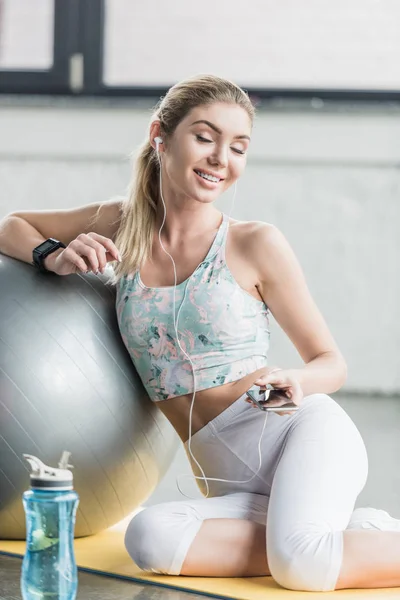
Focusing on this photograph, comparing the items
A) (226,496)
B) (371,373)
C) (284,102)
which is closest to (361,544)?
(226,496)

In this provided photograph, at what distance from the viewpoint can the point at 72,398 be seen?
5.96 ft

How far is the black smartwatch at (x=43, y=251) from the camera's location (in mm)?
1881

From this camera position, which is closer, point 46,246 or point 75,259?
point 75,259

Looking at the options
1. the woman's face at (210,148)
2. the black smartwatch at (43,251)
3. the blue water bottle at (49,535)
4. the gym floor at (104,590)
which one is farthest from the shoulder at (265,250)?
the blue water bottle at (49,535)

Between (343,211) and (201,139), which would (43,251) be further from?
(343,211)

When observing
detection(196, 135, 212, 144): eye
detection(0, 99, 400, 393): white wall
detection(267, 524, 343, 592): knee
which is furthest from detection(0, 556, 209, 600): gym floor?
detection(0, 99, 400, 393): white wall

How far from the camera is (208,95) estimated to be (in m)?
1.86

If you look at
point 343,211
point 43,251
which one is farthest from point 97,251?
point 343,211

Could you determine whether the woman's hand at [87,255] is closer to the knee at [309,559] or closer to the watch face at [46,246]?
the watch face at [46,246]

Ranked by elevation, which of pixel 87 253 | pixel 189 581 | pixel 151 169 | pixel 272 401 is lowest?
pixel 189 581

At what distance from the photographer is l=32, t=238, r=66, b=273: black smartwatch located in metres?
1.88

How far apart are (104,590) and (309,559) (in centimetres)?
36

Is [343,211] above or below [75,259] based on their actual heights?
below

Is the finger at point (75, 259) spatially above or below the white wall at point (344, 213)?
above
